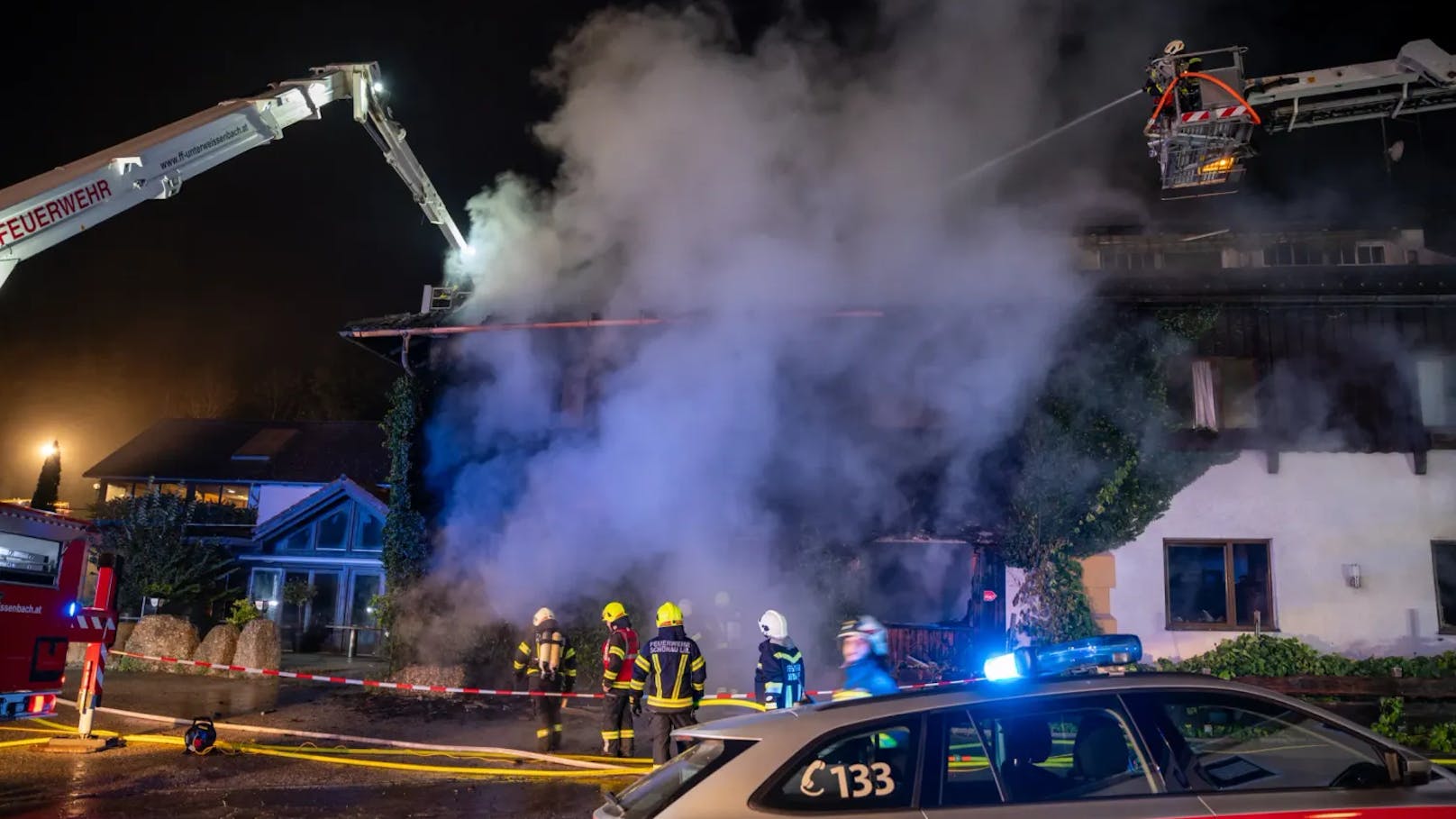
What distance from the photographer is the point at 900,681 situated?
10.1 metres

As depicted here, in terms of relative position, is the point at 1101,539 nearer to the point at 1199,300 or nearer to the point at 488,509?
the point at 1199,300

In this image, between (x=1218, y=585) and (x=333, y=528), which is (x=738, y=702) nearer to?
(x=1218, y=585)

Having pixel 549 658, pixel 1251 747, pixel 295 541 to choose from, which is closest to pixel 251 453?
pixel 295 541

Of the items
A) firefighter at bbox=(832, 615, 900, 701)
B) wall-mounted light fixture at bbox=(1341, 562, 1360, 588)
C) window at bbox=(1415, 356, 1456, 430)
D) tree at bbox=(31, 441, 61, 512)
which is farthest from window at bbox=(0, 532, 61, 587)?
tree at bbox=(31, 441, 61, 512)

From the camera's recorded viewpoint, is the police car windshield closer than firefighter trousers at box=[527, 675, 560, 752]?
Yes

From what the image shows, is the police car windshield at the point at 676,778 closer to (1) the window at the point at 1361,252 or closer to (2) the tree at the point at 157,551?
(1) the window at the point at 1361,252

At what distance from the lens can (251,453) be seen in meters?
28.5

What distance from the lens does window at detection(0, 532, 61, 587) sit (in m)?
6.80

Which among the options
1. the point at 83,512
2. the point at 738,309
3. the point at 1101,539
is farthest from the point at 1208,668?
the point at 83,512

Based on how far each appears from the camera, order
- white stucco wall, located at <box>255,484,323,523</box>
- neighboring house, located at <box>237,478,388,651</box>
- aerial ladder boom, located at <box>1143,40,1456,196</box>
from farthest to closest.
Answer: white stucco wall, located at <box>255,484,323,523</box>, neighboring house, located at <box>237,478,388,651</box>, aerial ladder boom, located at <box>1143,40,1456,196</box>

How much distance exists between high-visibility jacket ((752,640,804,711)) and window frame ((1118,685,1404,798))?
13.7ft

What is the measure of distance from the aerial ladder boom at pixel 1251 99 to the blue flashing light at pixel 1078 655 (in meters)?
7.45

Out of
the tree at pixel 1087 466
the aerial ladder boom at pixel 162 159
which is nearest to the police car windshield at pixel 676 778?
the aerial ladder boom at pixel 162 159

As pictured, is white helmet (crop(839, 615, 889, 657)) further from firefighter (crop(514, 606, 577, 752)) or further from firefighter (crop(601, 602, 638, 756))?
firefighter (crop(514, 606, 577, 752))
